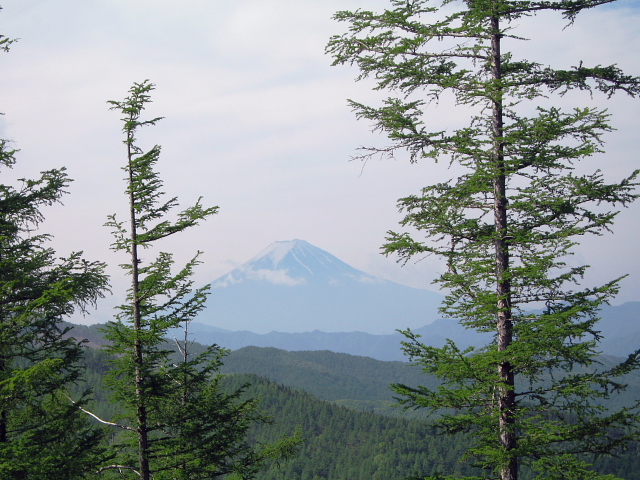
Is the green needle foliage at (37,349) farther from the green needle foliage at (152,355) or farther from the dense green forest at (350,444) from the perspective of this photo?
the dense green forest at (350,444)

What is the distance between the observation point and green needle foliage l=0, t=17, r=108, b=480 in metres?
8.48

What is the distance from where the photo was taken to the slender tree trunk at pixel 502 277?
27.4ft

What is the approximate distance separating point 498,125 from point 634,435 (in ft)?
17.4

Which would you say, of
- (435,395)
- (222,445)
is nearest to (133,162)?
(222,445)

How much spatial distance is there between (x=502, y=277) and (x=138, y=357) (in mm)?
7111

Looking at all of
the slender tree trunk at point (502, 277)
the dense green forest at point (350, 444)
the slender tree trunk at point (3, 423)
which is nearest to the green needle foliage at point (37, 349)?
the slender tree trunk at point (3, 423)

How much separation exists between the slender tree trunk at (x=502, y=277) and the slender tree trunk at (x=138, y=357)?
674cm

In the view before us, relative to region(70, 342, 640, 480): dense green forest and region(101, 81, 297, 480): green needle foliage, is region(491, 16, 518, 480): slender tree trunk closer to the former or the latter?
region(101, 81, 297, 480): green needle foliage

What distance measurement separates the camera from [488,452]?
7.79 m

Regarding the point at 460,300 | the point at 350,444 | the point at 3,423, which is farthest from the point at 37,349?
the point at 350,444

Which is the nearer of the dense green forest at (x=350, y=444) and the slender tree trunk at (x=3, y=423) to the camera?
the slender tree trunk at (x=3, y=423)

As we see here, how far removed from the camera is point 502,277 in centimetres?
843

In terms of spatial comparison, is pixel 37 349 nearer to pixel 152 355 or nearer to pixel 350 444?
pixel 152 355

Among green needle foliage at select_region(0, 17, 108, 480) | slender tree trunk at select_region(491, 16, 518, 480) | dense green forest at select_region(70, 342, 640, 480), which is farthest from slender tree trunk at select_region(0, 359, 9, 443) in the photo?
dense green forest at select_region(70, 342, 640, 480)
